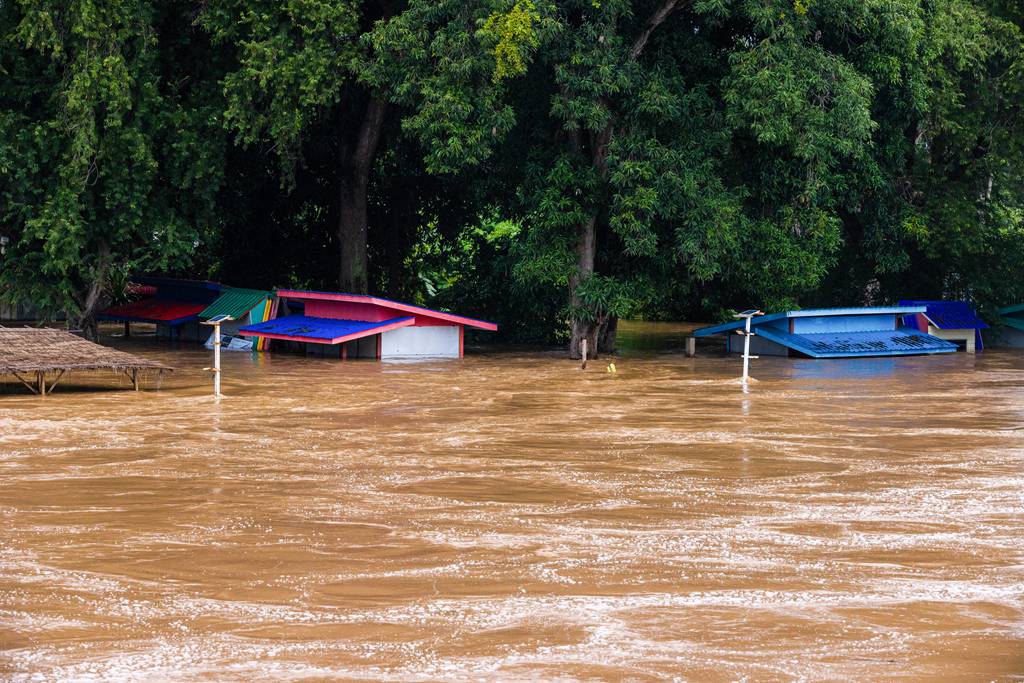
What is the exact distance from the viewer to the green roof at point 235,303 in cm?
3031

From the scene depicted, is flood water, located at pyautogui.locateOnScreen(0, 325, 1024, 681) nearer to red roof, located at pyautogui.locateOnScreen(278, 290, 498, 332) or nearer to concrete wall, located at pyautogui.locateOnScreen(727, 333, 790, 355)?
red roof, located at pyautogui.locateOnScreen(278, 290, 498, 332)

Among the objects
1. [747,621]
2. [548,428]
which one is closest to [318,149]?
[548,428]

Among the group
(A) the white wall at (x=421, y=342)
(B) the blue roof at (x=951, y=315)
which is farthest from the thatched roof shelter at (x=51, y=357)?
(B) the blue roof at (x=951, y=315)

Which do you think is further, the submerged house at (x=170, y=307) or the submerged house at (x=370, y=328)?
the submerged house at (x=170, y=307)

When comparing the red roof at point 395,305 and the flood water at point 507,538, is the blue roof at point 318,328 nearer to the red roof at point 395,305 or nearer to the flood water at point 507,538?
the red roof at point 395,305

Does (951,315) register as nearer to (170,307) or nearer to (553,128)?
(553,128)

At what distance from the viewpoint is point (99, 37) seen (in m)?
25.7

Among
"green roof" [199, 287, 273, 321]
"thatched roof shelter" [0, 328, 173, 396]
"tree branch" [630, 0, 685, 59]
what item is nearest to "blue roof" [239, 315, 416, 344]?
"green roof" [199, 287, 273, 321]

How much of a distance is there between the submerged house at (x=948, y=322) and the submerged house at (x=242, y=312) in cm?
1312

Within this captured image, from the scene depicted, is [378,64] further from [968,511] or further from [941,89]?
[968,511]

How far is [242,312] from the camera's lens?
30.3m

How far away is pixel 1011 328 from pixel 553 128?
12.3 meters

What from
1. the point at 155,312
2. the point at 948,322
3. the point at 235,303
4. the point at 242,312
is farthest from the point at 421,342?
the point at 948,322

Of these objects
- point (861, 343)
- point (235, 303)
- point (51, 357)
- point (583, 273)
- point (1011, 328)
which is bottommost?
point (51, 357)
